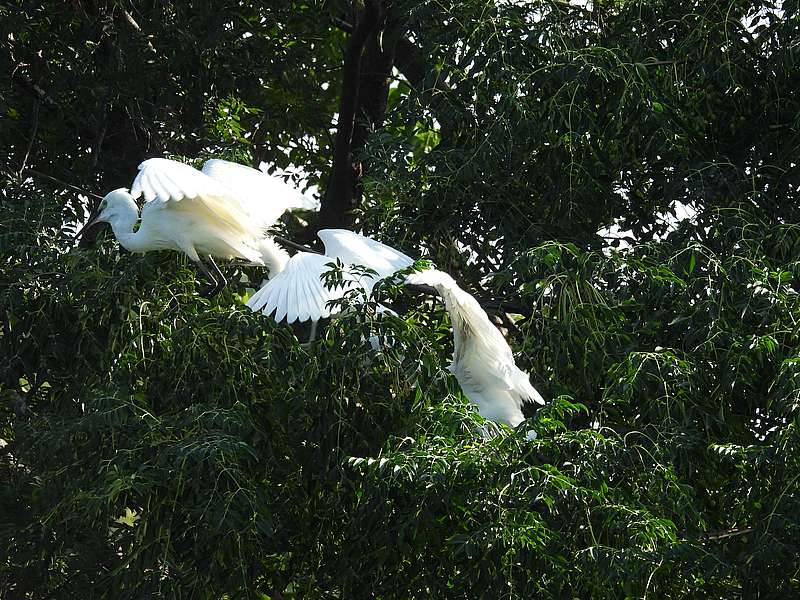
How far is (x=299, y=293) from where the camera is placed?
11.2ft

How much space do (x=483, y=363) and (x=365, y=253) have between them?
494 millimetres

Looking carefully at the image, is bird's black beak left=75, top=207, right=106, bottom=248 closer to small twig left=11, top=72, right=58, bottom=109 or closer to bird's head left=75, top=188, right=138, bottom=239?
bird's head left=75, top=188, right=138, bottom=239

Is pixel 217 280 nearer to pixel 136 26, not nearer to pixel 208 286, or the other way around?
pixel 208 286

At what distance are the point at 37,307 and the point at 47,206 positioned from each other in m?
0.35

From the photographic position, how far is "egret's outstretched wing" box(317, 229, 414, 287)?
139 inches

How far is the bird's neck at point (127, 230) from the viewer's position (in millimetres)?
3871

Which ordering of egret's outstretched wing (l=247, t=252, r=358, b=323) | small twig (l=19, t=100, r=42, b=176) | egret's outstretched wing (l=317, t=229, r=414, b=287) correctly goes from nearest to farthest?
egret's outstretched wing (l=247, t=252, r=358, b=323), egret's outstretched wing (l=317, t=229, r=414, b=287), small twig (l=19, t=100, r=42, b=176)

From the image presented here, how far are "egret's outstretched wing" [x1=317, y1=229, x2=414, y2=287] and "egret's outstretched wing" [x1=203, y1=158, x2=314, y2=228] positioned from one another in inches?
19.4

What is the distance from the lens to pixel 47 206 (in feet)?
12.4

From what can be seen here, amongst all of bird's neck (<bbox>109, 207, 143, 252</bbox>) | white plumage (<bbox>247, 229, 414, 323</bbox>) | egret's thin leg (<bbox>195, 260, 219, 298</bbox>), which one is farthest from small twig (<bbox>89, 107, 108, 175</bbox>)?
white plumage (<bbox>247, 229, 414, 323</bbox>)

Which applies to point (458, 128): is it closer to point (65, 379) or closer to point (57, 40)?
point (65, 379)

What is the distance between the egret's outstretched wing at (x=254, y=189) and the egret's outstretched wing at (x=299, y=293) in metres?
0.57

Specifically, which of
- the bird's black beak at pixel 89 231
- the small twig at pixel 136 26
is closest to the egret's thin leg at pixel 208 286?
the bird's black beak at pixel 89 231

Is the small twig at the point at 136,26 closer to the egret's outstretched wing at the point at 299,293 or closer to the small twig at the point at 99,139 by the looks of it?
the small twig at the point at 99,139
